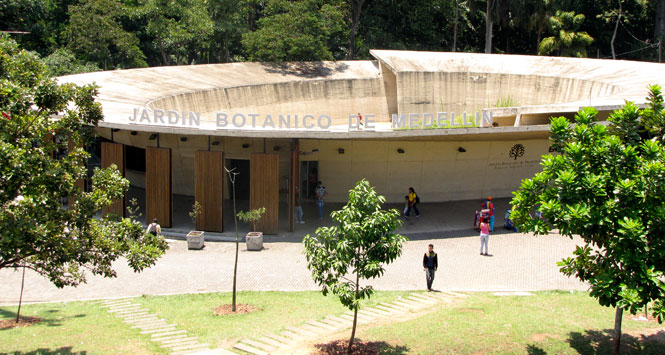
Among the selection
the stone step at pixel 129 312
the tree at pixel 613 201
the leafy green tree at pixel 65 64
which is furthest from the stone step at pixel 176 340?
the leafy green tree at pixel 65 64

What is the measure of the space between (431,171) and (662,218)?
64.9 ft

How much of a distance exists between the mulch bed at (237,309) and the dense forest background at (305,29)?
92.8 ft

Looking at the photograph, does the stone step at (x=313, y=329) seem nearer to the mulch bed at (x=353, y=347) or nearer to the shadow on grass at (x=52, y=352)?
the mulch bed at (x=353, y=347)

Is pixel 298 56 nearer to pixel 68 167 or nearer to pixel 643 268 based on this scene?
pixel 68 167

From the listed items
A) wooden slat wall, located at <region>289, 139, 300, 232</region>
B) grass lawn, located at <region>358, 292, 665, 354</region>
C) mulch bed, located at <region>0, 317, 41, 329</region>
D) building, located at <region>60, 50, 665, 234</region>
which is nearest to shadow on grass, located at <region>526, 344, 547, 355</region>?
grass lawn, located at <region>358, 292, 665, 354</region>

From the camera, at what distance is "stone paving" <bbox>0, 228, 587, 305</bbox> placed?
2033 cm

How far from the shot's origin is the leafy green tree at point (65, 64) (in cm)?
4659

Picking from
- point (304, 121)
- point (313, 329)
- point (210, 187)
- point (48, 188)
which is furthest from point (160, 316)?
point (304, 121)

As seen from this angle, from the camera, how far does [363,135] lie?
25.2m

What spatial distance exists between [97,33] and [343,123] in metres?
21.7

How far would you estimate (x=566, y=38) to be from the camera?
184 feet

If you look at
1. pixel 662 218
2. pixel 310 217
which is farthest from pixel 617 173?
pixel 310 217

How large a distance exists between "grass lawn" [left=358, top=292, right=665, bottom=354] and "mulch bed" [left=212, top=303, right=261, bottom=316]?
145 inches

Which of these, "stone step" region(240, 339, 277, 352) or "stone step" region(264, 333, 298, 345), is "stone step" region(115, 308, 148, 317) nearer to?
"stone step" region(240, 339, 277, 352)
